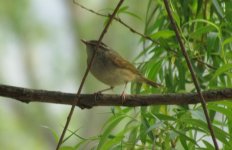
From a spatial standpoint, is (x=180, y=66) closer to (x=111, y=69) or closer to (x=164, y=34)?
(x=164, y=34)

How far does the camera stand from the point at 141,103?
162 centimetres

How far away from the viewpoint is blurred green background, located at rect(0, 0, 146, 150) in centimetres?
734

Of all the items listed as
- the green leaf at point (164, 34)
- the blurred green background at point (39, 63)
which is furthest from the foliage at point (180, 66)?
the blurred green background at point (39, 63)

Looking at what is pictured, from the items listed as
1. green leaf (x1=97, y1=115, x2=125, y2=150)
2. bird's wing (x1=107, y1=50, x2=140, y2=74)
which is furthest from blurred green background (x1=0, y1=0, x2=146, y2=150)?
green leaf (x1=97, y1=115, x2=125, y2=150)

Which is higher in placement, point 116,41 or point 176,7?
point 116,41

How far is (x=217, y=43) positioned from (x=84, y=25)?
5.86 meters

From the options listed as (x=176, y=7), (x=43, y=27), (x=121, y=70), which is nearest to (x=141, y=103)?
(x=176, y=7)

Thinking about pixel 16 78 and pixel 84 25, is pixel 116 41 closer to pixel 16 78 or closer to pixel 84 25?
pixel 84 25

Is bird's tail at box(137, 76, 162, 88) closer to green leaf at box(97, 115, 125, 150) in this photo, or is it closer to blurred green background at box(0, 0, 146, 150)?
green leaf at box(97, 115, 125, 150)

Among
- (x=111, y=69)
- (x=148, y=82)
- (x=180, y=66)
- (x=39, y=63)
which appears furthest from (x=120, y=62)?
(x=39, y=63)

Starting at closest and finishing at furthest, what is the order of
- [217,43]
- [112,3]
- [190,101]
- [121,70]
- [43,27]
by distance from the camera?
[190,101] → [217,43] → [121,70] → [112,3] → [43,27]

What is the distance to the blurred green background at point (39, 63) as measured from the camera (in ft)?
24.1

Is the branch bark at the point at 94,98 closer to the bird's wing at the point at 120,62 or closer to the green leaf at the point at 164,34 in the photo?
the green leaf at the point at 164,34

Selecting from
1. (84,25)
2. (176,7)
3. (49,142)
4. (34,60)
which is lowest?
(49,142)
